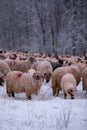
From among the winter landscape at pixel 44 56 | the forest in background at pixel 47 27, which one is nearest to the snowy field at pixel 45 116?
the winter landscape at pixel 44 56

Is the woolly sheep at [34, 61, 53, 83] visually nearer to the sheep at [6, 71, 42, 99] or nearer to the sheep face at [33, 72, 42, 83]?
the sheep at [6, 71, 42, 99]

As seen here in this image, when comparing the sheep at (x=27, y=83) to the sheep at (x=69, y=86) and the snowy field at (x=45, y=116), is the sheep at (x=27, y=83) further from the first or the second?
the snowy field at (x=45, y=116)

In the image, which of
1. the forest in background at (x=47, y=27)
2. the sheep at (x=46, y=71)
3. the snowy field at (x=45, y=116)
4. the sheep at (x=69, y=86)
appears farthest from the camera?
the forest in background at (x=47, y=27)

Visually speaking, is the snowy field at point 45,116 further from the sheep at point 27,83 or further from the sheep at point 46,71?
the sheep at point 46,71

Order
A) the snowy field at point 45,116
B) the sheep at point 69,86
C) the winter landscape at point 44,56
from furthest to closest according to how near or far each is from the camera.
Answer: the sheep at point 69,86 → the winter landscape at point 44,56 → the snowy field at point 45,116

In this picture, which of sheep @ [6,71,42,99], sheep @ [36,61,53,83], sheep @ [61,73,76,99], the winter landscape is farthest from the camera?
sheep @ [36,61,53,83]

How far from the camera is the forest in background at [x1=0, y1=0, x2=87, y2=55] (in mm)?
48875

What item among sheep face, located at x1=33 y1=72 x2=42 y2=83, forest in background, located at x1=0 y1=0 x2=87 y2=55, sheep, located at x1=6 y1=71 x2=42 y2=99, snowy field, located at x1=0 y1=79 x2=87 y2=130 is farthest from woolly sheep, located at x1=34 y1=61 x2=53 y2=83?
forest in background, located at x1=0 y1=0 x2=87 y2=55

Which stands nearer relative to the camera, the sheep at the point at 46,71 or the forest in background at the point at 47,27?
the sheep at the point at 46,71

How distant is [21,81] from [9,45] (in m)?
51.1

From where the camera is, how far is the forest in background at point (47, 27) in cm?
4888

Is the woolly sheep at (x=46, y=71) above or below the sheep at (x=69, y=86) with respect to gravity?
below

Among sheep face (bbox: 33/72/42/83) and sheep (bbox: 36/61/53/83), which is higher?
sheep face (bbox: 33/72/42/83)

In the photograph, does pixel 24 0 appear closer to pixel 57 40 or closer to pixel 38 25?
pixel 38 25
